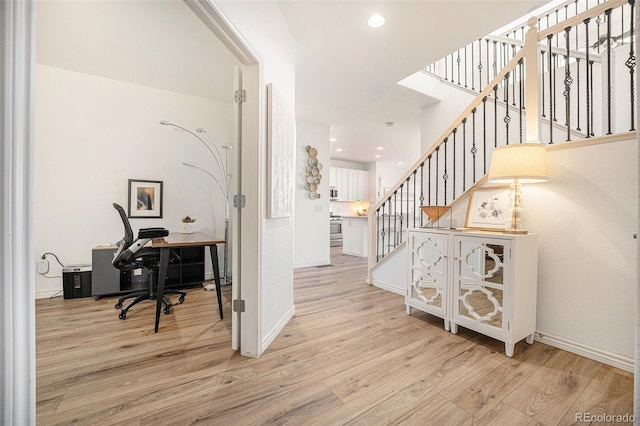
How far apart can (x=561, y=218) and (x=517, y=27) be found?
3682 mm

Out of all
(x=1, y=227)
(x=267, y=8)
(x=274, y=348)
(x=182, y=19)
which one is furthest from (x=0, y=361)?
(x=182, y=19)

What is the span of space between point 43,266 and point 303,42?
3782 millimetres

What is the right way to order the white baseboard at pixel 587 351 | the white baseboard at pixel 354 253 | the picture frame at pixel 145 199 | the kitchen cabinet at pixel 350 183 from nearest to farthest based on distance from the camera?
the white baseboard at pixel 587 351
the picture frame at pixel 145 199
the white baseboard at pixel 354 253
the kitchen cabinet at pixel 350 183

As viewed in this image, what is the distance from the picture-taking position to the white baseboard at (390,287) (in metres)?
3.16

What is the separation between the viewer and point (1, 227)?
52 cm

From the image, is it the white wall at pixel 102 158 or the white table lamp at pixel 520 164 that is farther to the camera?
the white wall at pixel 102 158

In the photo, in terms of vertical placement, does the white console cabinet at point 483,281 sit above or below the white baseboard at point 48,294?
above

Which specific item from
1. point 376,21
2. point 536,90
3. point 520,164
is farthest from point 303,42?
point 520,164

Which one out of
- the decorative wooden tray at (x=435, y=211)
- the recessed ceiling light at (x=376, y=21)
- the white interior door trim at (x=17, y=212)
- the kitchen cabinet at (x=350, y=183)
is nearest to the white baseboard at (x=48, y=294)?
the white interior door trim at (x=17, y=212)

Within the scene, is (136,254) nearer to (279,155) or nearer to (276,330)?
(276,330)

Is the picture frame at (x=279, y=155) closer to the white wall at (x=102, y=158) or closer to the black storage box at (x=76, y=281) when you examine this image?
the white wall at (x=102, y=158)

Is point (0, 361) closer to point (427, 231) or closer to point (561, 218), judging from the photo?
point (427, 231)

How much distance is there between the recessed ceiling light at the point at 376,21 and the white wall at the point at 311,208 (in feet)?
8.22

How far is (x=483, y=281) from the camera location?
1.93 m
